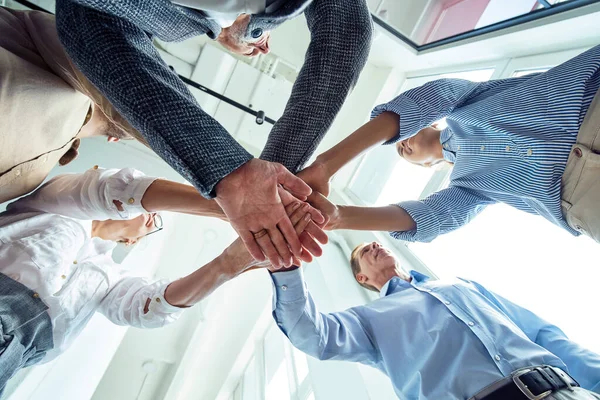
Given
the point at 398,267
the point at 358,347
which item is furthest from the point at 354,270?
the point at 358,347

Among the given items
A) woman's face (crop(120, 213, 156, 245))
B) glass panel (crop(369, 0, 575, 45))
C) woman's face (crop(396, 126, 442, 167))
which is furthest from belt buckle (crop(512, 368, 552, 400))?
glass panel (crop(369, 0, 575, 45))

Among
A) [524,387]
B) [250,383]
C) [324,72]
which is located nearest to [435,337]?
[524,387]

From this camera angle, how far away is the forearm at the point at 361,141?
2.61 feet

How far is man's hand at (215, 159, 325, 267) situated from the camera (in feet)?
1.67

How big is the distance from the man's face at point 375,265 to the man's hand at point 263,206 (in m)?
0.90

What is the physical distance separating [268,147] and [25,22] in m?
0.73

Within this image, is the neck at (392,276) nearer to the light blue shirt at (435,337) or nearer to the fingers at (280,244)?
the light blue shirt at (435,337)

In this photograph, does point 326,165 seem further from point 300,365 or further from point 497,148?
point 300,365

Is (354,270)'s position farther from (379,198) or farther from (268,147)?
(268,147)

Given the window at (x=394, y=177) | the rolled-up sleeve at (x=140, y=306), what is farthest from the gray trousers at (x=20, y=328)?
the window at (x=394, y=177)

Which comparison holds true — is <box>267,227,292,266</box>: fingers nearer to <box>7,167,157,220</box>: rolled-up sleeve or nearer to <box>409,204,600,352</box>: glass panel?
<box>7,167,157,220</box>: rolled-up sleeve

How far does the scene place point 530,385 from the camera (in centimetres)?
68

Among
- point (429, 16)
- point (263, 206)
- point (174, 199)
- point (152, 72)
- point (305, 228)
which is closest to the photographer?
point (152, 72)

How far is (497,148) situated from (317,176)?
0.49 metres
